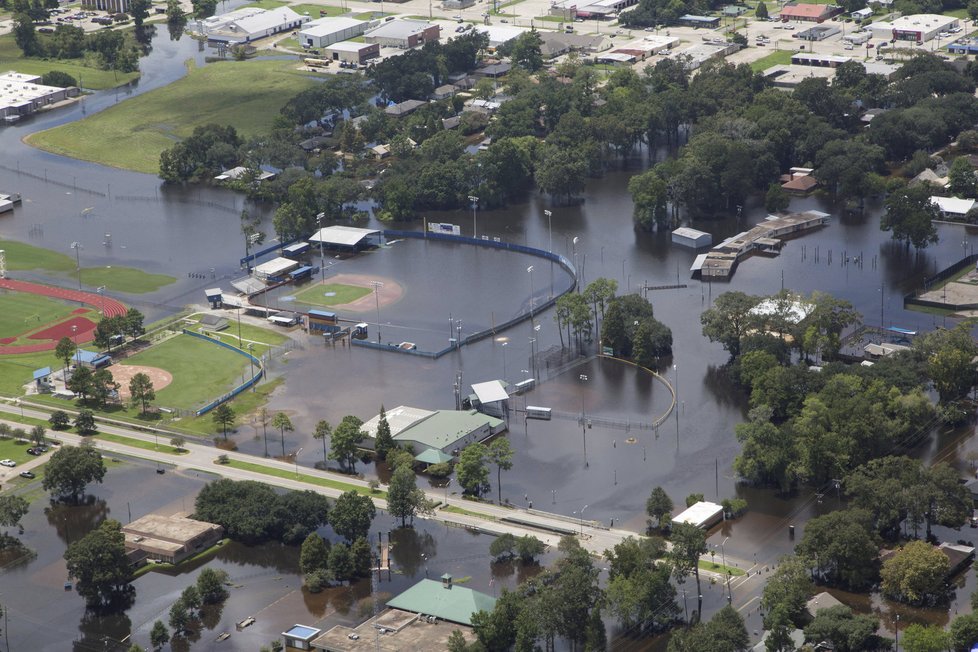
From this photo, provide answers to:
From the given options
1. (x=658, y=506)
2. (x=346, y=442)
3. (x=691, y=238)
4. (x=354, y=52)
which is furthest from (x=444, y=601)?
(x=354, y=52)

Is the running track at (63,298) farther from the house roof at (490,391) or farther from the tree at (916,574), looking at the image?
the tree at (916,574)

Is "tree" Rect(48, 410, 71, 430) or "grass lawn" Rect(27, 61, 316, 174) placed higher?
"grass lawn" Rect(27, 61, 316, 174)

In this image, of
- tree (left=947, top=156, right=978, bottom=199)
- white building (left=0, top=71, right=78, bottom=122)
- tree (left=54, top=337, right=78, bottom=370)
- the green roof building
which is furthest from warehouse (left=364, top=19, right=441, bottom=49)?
the green roof building

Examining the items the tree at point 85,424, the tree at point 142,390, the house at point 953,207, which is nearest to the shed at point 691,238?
the house at point 953,207

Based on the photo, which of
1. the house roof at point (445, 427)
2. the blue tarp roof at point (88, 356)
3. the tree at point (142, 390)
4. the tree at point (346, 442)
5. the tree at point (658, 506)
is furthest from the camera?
the blue tarp roof at point (88, 356)

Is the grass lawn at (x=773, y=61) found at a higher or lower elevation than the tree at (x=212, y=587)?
higher

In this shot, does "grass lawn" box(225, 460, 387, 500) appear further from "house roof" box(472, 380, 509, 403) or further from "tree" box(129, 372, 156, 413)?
"house roof" box(472, 380, 509, 403)
